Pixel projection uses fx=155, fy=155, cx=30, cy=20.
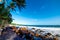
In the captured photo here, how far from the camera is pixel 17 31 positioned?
258 centimetres

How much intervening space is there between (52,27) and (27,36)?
1204mm

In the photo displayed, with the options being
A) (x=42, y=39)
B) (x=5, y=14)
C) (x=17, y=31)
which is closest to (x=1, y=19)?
(x=5, y=14)

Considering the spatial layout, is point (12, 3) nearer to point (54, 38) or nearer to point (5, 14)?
point (5, 14)

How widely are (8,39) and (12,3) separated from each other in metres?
1.75

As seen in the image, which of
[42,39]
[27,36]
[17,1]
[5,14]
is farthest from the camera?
[17,1]

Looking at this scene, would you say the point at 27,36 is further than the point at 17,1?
No

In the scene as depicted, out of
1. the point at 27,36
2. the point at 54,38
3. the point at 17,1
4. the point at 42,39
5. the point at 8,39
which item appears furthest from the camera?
the point at 17,1

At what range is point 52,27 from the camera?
3.60 metres

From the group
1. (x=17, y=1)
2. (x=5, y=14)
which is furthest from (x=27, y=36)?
(x=17, y=1)

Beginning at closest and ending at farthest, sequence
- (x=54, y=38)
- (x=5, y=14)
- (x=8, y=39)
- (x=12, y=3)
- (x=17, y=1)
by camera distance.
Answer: (x=8, y=39)
(x=54, y=38)
(x=5, y=14)
(x=12, y=3)
(x=17, y=1)

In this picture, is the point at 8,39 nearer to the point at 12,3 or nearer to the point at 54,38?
the point at 54,38

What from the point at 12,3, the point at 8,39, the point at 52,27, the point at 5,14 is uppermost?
the point at 12,3

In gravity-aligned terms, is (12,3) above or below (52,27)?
above

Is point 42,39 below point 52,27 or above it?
below
